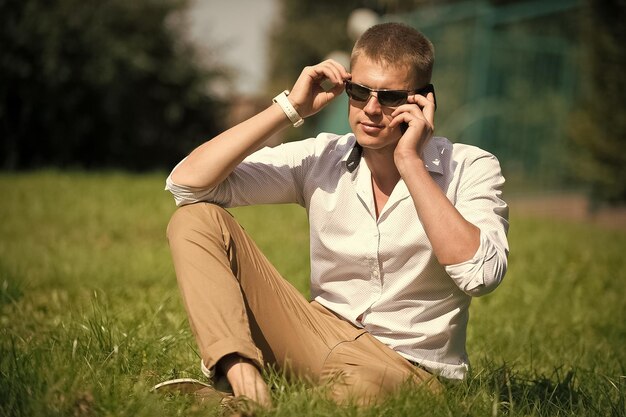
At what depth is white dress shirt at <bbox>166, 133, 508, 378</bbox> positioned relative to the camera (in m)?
3.01

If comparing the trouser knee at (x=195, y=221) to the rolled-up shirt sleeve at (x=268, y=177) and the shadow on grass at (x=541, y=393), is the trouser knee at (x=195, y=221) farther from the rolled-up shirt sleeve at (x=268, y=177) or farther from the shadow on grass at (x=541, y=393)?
the shadow on grass at (x=541, y=393)

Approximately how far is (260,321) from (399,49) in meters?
1.18

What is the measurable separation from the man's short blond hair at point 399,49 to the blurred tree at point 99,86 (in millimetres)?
13266

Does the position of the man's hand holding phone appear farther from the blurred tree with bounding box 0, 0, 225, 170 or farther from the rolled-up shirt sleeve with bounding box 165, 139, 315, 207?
the blurred tree with bounding box 0, 0, 225, 170

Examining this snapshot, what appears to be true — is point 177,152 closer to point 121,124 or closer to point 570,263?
point 121,124

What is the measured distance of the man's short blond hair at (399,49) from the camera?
312cm

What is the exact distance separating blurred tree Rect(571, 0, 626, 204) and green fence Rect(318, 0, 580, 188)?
897mm

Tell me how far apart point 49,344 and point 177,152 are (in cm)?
1575

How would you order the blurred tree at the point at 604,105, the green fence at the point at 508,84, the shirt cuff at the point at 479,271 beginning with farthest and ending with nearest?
the green fence at the point at 508,84 < the blurred tree at the point at 604,105 < the shirt cuff at the point at 479,271

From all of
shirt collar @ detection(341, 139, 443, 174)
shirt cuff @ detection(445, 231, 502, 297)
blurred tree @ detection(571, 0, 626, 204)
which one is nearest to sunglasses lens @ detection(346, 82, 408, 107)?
shirt collar @ detection(341, 139, 443, 174)

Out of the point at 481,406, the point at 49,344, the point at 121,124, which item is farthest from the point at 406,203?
the point at 121,124

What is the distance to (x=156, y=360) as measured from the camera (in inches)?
133

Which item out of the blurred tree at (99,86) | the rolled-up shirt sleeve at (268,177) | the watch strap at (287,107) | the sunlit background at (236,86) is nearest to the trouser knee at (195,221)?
the rolled-up shirt sleeve at (268,177)

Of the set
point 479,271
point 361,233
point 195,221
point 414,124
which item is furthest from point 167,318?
point 479,271
